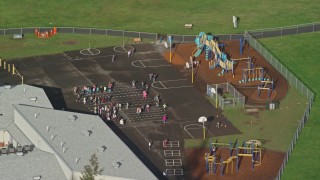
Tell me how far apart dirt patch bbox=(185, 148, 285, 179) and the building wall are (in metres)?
21.2

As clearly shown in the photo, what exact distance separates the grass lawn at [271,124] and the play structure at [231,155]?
2.25 m

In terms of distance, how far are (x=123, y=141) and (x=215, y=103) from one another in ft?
79.9

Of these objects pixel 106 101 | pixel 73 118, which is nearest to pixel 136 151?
pixel 73 118

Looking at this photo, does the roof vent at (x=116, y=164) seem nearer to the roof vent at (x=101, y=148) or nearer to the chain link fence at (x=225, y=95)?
the roof vent at (x=101, y=148)

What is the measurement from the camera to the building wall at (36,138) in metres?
150

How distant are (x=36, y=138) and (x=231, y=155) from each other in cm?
3148

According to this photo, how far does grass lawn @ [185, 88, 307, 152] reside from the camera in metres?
171

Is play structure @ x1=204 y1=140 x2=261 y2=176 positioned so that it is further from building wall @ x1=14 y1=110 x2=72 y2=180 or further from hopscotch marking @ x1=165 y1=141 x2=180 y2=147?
building wall @ x1=14 y1=110 x2=72 y2=180

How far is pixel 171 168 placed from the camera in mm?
161375

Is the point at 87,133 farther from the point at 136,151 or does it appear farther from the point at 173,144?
the point at 173,144

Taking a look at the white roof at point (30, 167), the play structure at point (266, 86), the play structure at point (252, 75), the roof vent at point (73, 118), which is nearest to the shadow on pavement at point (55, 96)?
the roof vent at point (73, 118)

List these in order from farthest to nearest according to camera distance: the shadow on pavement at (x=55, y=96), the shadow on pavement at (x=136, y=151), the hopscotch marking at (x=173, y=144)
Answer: the shadow on pavement at (x=55, y=96), the hopscotch marking at (x=173, y=144), the shadow on pavement at (x=136, y=151)

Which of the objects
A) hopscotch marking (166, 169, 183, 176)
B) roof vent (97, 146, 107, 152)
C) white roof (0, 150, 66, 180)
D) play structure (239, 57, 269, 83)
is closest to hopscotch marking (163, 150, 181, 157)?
hopscotch marking (166, 169, 183, 176)

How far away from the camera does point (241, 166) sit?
162 metres
